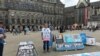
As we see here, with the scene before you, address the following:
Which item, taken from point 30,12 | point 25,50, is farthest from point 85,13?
point 25,50

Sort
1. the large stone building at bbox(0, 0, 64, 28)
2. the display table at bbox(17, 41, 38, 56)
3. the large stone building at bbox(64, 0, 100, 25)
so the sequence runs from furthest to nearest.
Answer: the large stone building at bbox(64, 0, 100, 25) → the large stone building at bbox(0, 0, 64, 28) → the display table at bbox(17, 41, 38, 56)

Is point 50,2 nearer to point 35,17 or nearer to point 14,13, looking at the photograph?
point 35,17

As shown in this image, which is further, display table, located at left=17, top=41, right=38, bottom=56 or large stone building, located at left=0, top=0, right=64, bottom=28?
large stone building, located at left=0, top=0, right=64, bottom=28

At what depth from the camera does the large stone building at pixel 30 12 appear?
90.8 metres

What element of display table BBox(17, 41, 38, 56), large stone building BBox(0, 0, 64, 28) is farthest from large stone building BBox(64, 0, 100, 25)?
display table BBox(17, 41, 38, 56)

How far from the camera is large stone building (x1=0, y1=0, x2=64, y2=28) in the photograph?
9075 cm

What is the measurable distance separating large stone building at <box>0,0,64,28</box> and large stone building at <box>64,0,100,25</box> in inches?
292

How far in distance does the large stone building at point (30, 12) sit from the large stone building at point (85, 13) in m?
7.43

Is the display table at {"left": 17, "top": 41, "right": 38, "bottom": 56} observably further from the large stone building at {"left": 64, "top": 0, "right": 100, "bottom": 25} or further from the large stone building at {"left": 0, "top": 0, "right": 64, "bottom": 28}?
the large stone building at {"left": 64, "top": 0, "right": 100, "bottom": 25}

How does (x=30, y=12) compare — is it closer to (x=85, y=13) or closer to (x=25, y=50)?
(x=85, y=13)

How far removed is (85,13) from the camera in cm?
11244

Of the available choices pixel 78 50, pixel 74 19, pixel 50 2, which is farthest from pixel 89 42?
pixel 74 19

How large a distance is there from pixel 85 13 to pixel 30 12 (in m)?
26.2

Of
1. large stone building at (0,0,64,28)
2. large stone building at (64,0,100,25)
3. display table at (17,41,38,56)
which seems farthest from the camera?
large stone building at (64,0,100,25)
